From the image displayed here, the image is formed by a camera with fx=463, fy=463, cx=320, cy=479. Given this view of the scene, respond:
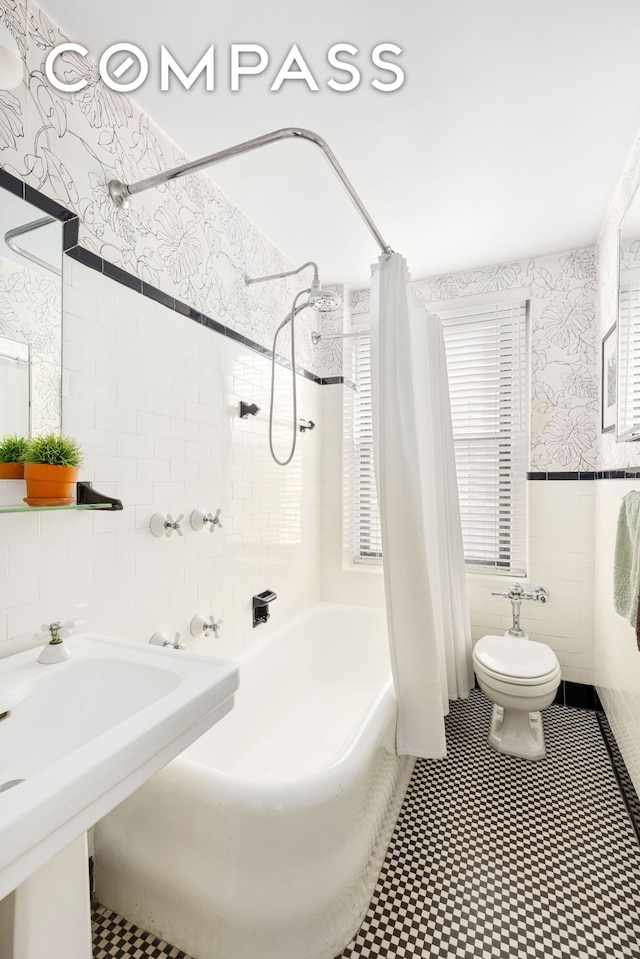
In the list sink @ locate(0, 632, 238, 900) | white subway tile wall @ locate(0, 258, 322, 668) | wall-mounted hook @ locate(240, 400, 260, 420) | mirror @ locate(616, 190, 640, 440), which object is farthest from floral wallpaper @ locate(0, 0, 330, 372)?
Answer: mirror @ locate(616, 190, 640, 440)

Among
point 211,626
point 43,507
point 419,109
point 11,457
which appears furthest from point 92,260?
point 211,626

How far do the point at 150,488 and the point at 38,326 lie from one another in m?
0.60

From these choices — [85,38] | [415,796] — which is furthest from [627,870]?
[85,38]

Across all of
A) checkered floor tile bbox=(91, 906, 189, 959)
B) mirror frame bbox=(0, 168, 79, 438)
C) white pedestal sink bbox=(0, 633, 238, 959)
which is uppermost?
mirror frame bbox=(0, 168, 79, 438)

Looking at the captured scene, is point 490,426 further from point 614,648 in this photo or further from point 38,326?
point 38,326

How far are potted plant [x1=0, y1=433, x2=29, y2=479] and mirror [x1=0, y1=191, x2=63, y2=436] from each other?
0.08ft

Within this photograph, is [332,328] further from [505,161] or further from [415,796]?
[415,796]

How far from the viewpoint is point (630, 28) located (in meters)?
1.32

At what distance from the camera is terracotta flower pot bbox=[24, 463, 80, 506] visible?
108 centimetres

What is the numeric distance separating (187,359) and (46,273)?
602 mm

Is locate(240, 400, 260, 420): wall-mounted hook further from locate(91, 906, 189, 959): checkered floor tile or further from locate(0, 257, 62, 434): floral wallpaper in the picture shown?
locate(91, 906, 189, 959): checkered floor tile

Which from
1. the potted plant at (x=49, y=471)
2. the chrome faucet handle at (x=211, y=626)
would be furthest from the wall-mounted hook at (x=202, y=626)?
the potted plant at (x=49, y=471)

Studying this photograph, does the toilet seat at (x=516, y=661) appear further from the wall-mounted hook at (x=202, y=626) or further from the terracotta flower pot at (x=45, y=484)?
the terracotta flower pot at (x=45, y=484)

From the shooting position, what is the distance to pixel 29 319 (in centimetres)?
119
